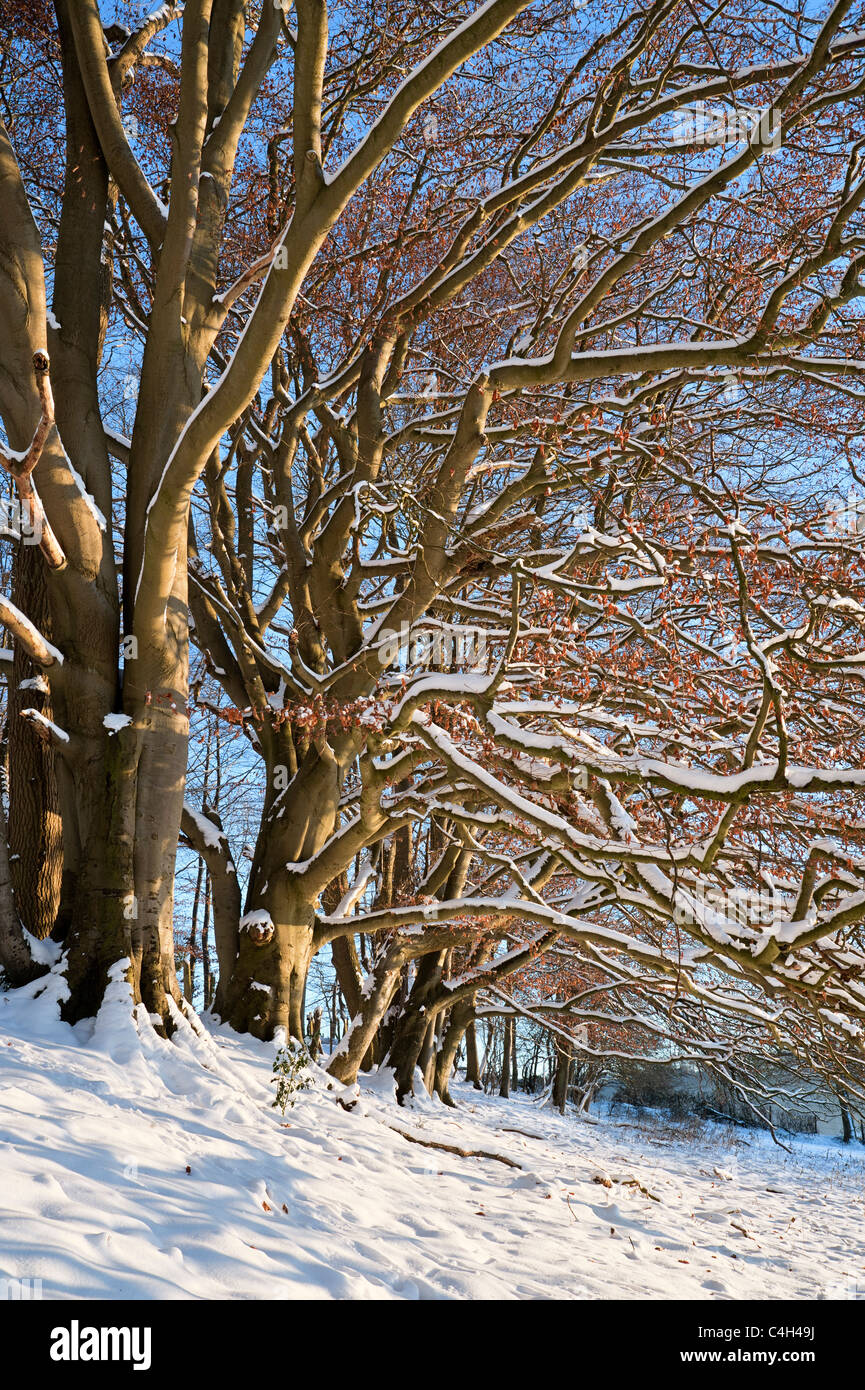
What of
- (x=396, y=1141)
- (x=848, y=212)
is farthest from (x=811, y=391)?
(x=396, y=1141)

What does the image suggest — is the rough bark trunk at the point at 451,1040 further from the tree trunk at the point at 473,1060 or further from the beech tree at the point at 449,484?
the tree trunk at the point at 473,1060

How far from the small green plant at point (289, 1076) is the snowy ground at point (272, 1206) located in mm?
96

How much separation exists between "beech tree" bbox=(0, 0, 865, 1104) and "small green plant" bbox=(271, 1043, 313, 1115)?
0.54 metres

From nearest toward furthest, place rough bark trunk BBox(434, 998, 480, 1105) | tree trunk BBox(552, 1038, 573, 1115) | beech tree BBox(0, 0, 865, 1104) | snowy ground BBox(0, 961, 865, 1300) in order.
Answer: snowy ground BBox(0, 961, 865, 1300) → beech tree BBox(0, 0, 865, 1104) → rough bark trunk BBox(434, 998, 480, 1105) → tree trunk BBox(552, 1038, 573, 1115)

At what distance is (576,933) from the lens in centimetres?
557

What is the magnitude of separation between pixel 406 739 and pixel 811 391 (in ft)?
15.6

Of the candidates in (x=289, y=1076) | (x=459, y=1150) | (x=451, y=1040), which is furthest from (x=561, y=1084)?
(x=289, y=1076)

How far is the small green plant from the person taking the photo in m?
4.67

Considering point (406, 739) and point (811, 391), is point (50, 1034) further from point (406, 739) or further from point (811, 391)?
point (811, 391)

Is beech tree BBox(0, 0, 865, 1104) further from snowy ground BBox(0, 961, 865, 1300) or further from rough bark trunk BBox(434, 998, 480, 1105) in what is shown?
rough bark trunk BBox(434, 998, 480, 1105)

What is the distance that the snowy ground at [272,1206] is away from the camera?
7.98ft

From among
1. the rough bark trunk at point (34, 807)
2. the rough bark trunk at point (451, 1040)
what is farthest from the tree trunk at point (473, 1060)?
the rough bark trunk at point (34, 807)

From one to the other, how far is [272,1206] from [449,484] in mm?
4008

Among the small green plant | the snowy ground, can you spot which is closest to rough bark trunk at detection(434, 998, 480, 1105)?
the snowy ground
